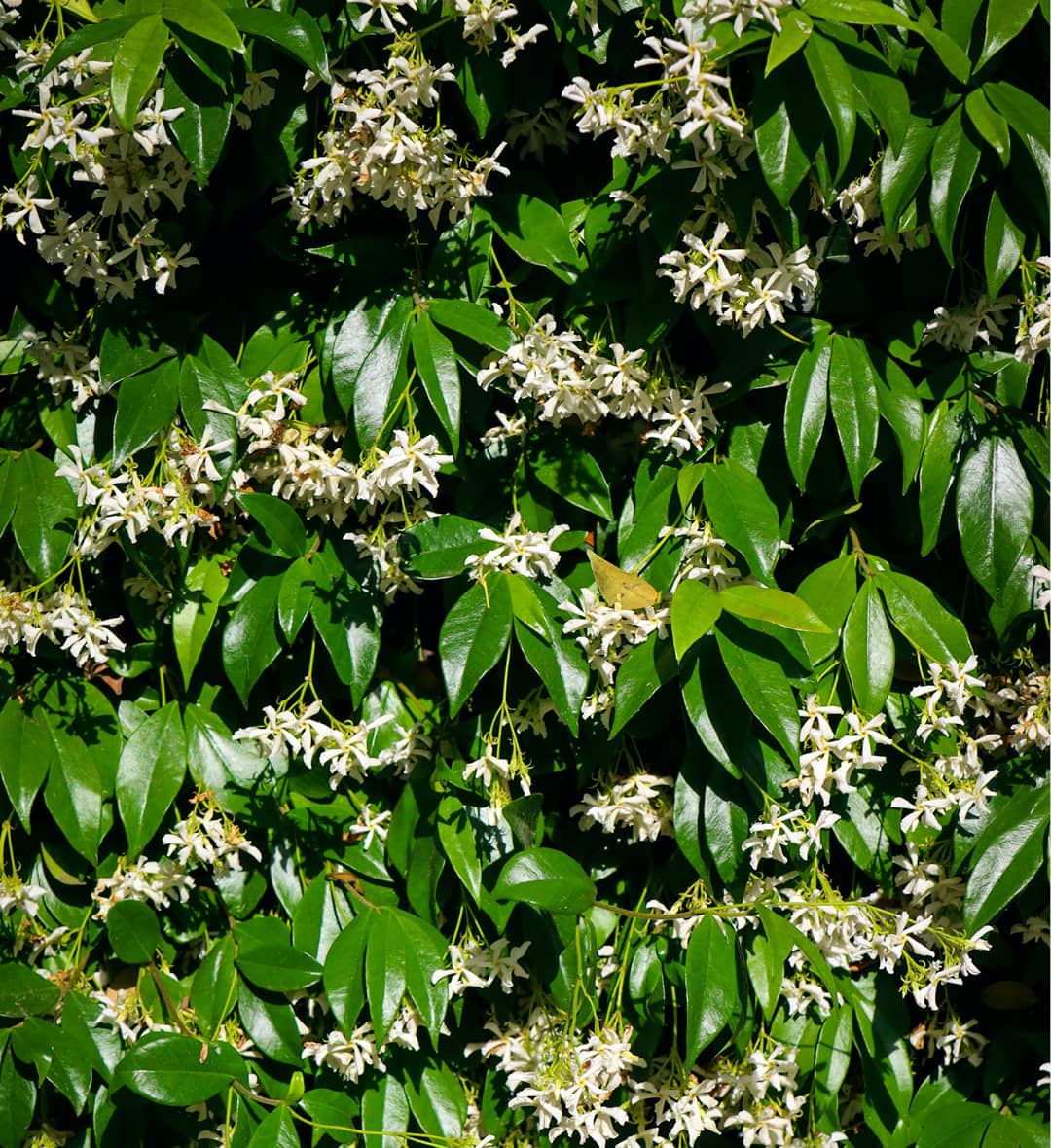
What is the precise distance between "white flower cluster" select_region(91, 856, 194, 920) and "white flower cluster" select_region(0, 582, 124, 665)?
269 mm

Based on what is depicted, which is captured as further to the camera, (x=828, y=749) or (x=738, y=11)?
(x=828, y=749)

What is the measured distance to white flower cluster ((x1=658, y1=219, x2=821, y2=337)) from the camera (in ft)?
3.77

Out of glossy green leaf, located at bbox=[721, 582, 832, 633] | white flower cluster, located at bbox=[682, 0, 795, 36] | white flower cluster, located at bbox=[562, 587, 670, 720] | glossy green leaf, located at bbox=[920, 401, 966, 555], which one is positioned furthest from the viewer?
glossy green leaf, located at bbox=[920, 401, 966, 555]

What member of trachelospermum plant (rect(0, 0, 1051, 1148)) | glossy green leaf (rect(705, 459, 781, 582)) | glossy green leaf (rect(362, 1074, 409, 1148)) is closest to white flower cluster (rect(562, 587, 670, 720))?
trachelospermum plant (rect(0, 0, 1051, 1148))

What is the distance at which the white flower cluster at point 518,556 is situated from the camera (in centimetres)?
123

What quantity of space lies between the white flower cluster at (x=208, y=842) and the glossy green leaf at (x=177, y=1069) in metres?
0.21

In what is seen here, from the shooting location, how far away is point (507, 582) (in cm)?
123

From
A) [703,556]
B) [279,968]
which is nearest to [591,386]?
[703,556]

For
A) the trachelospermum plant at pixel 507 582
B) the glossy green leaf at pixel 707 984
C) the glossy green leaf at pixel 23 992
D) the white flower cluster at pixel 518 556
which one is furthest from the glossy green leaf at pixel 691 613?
the glossy green leaf at pixel 23 992

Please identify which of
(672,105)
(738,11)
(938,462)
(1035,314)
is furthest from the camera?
(938,462)

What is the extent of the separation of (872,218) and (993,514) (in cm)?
39

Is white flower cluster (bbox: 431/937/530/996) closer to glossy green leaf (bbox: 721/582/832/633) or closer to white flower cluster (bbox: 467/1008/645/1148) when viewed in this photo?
white flower cluster (bbox: 467/1008/645/1148)

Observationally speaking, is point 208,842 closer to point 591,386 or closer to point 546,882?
point 546,882

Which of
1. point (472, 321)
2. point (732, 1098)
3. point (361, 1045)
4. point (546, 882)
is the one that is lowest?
point (732, 1098)
